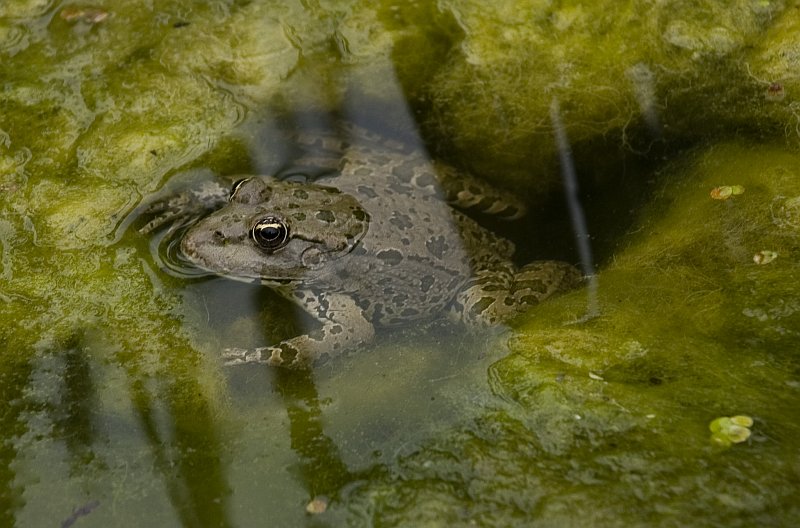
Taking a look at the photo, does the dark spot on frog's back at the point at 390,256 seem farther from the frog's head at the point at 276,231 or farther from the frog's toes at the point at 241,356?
the frog's toes at the point at 241,356

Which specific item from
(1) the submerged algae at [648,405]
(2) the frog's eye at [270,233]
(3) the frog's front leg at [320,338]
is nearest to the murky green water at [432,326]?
(1) the submerged algae at [648,405]

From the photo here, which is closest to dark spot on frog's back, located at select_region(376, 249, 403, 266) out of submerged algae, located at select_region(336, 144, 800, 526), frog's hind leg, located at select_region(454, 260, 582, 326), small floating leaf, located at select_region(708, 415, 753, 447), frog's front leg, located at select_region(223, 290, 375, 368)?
frog's front leg, located at select_region(223, 290, 375, 368)

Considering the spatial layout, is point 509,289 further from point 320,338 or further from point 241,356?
point 241,356

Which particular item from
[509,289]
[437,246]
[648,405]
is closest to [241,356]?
[437,246]

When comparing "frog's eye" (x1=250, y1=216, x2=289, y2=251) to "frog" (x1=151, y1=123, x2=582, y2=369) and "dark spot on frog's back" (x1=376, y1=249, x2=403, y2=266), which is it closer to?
"frog" (x1=151, y1=123, x2=582, y2=369)

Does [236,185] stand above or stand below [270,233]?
above

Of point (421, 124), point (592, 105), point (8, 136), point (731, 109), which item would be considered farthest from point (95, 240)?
point (731, 109)
